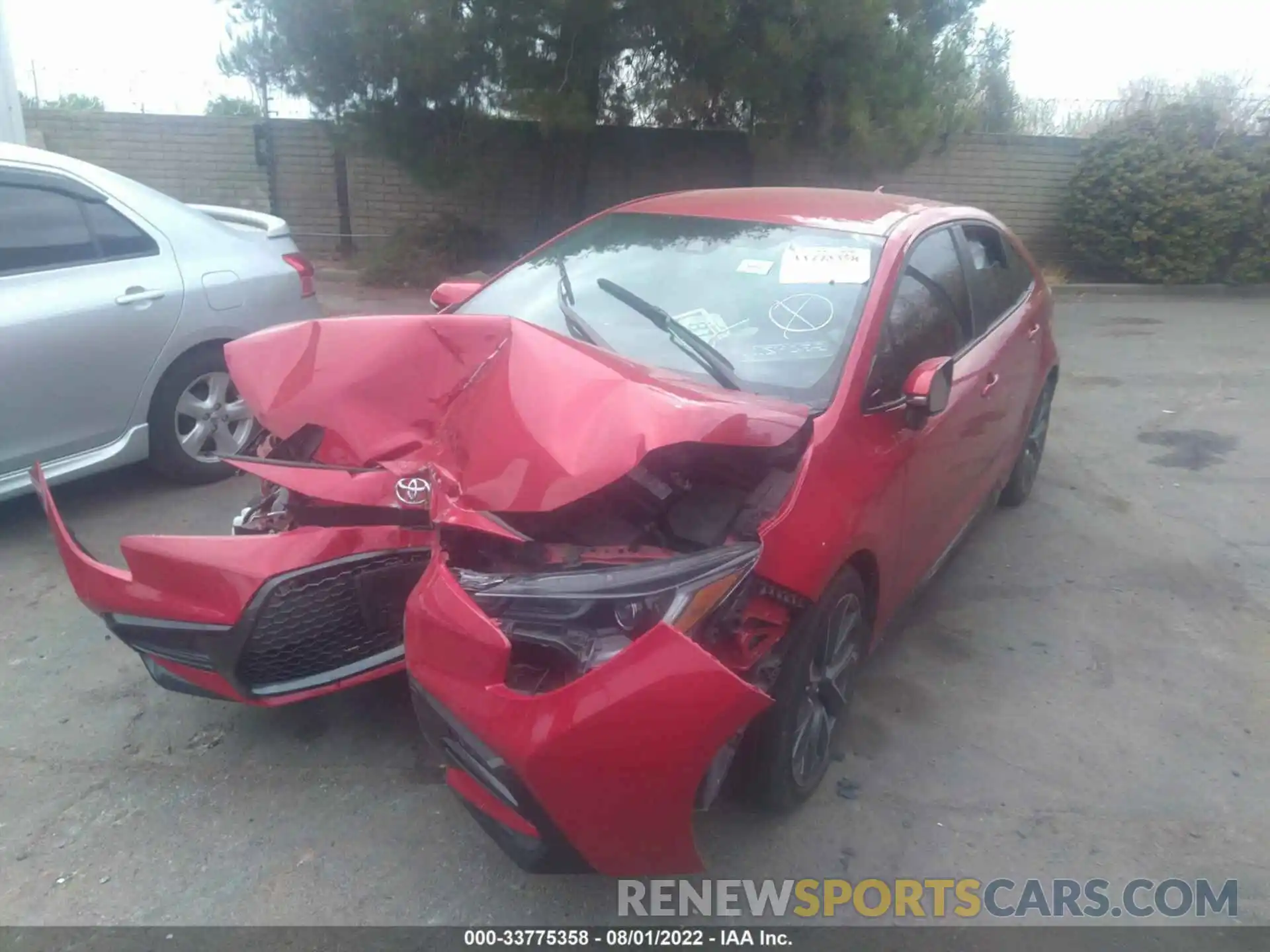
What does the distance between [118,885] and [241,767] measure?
509 mm

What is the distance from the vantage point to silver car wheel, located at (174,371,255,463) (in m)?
4.99

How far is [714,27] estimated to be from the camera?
30.7 feet

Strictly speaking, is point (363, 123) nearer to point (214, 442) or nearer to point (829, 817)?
point (214, 442)

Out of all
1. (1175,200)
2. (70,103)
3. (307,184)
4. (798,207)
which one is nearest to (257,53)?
(307,184)

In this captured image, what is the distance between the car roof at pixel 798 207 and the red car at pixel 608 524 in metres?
0.04

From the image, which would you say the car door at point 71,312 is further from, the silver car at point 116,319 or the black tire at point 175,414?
the black tire at point 175,414

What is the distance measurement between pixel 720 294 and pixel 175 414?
297cm

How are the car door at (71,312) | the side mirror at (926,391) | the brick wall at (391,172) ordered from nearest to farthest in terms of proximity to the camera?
1. the side mirror at (926,391)
2. the car door at (71,312)
3. the brick wall at (391,172)

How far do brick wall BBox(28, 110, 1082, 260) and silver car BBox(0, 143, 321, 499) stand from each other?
6244mm

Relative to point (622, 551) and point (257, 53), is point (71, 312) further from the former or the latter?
point (257, 53)

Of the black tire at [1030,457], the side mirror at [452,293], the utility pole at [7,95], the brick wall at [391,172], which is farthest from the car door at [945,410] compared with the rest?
the brick wall at [391,172]

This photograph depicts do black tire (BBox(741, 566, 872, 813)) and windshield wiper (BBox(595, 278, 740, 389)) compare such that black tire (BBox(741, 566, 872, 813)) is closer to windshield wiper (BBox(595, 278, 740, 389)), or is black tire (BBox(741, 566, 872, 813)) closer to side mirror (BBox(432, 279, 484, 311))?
windshield wiper (BBox(595, 278, 740, 389))

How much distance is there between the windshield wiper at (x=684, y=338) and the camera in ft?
10.2

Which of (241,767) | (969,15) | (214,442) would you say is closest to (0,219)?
(214,442)
